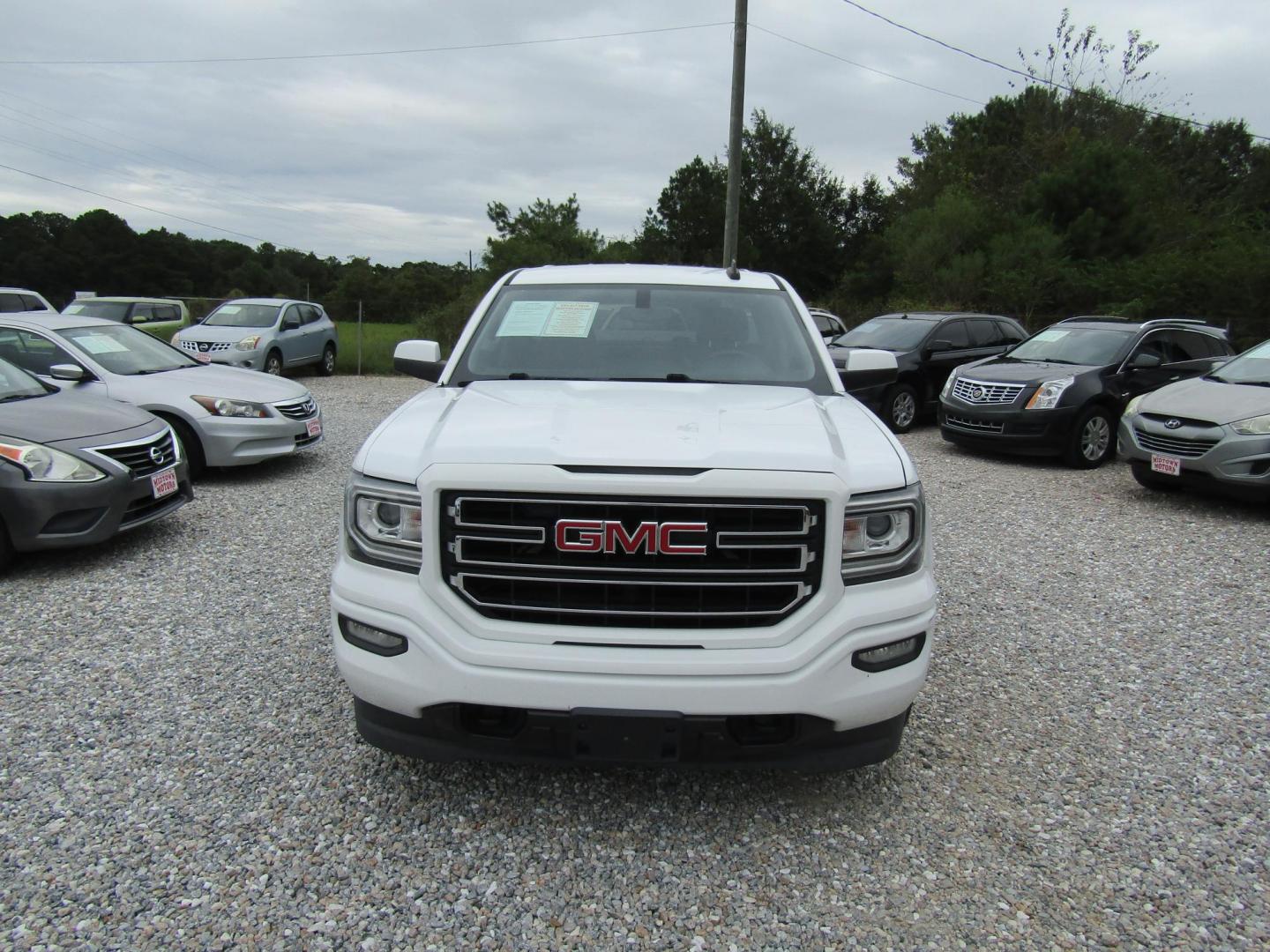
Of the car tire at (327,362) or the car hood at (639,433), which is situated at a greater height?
the car hood at (639,433)

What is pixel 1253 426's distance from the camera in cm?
721

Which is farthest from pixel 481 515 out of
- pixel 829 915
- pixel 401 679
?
pixel 829 915

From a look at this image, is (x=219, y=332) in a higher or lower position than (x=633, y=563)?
higher

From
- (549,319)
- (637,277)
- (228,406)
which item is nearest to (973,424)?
(637,277)

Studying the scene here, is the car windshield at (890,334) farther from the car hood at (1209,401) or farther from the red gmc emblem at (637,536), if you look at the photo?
the red gmc emblem at (637,536)

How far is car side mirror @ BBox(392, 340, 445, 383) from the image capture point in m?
4.27

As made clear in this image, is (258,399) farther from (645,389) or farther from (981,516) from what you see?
(981,516)

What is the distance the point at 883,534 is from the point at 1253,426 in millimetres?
6407

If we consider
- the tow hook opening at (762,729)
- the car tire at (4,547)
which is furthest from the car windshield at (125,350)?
the tow hook opening at (762,729)

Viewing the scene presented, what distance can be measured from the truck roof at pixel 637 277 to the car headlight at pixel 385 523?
1.98 meters

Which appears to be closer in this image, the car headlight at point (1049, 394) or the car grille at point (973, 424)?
the car headlight at point (1049, 394)

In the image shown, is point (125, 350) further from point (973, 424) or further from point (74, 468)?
point (973, 424)

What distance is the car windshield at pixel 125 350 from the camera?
8.00 meters

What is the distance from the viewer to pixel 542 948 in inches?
89.7
